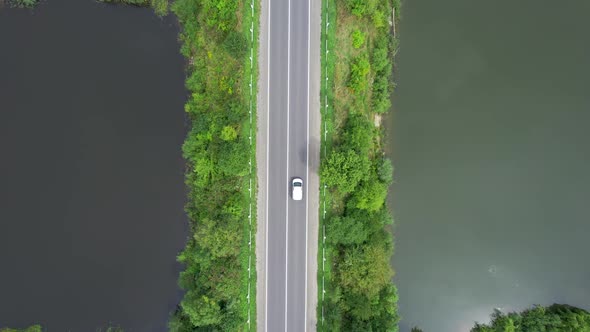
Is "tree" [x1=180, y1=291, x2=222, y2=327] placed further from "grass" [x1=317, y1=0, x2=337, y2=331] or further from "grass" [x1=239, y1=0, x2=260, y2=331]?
"grass" [x1=317, y1=0, x2=337, y2=331]

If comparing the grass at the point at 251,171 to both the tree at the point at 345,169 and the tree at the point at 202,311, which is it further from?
the tree at the point at 345,169

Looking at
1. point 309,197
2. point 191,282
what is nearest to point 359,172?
point 309,197

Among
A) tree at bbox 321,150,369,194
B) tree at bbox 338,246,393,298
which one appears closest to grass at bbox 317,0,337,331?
tree at bbox 338,246,393,298

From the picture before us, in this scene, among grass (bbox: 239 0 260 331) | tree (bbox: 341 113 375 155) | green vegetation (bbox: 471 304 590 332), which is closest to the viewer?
tree (bbox: 341 113 375 155)

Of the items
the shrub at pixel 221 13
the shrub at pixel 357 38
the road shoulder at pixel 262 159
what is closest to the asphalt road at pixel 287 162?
the road shoulder at pixel 262 159

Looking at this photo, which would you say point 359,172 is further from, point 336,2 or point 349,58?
Answer: point 336,2
